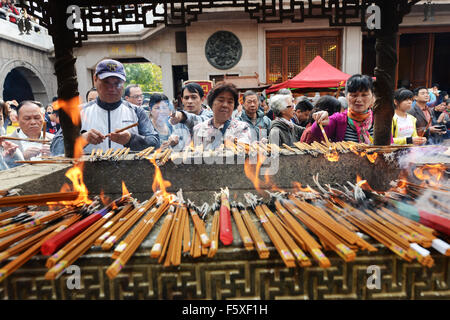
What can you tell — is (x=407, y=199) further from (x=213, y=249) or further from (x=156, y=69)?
(x=156, y=69)

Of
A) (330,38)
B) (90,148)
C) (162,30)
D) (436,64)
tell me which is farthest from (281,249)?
(436,64)

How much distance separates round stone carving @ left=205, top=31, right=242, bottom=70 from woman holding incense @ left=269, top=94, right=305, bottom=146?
8.85m

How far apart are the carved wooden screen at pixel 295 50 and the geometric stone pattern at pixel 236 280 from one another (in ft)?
39.7

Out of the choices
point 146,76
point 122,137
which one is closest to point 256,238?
point 122,137

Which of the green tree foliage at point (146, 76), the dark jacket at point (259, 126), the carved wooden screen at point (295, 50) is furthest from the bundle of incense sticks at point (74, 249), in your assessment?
the green tree foliage at point (146, 76)

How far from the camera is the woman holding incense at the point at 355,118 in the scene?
3.07 metres

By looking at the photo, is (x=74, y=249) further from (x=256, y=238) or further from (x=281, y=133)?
(x=281, y=133)

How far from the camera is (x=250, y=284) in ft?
4.56

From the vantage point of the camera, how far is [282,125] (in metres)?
3.98

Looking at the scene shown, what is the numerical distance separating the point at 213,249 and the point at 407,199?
1327 mm

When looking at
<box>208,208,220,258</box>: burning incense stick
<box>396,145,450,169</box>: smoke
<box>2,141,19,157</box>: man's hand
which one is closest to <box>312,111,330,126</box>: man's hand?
<box>396,145,450,169</box>: smoke

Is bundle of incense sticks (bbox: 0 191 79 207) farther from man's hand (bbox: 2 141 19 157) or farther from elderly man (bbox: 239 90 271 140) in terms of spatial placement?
elderly man (bbox: 239 90 271 140)

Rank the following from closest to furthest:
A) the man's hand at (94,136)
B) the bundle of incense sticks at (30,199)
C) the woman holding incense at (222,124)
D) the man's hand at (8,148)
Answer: the bundle of incense sticks at (30,199)
the man's hand at (94,136)
the woman holding incense at (222,124)
the man's hand at (8,148)

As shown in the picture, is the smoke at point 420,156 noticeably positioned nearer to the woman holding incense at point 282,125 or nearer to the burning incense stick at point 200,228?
the woman holding incense at point 282,125
